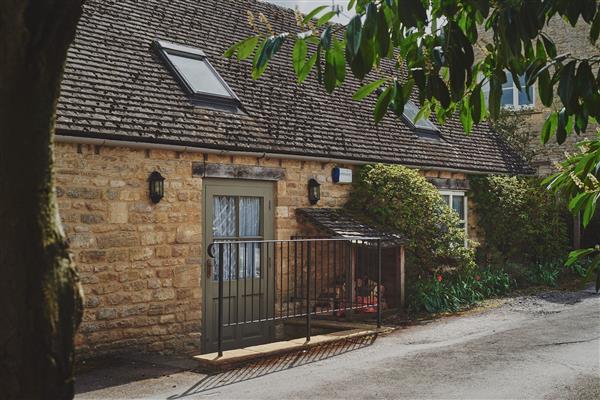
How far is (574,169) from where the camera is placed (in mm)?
3166

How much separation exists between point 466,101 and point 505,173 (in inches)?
537

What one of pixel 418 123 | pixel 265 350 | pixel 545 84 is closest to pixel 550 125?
pixel 545 84

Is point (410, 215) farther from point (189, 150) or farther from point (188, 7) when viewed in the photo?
point (188, 7)

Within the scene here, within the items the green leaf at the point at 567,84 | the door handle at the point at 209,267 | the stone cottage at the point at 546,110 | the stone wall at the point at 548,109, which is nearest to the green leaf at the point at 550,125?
the green leaf at the point at 567,84

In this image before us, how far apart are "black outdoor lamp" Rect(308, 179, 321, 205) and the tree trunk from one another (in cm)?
957

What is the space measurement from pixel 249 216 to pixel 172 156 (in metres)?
1.79

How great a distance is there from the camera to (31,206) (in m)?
2.14

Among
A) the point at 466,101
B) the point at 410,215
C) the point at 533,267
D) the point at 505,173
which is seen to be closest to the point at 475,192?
the point at 505,173

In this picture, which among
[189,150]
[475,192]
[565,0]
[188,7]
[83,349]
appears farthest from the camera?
[475,192]

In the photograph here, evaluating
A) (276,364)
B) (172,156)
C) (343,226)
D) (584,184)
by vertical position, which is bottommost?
(276,364)

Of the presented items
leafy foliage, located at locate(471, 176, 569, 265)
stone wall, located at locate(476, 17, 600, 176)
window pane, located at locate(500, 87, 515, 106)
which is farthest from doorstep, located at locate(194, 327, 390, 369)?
window pane, located at locate(500, 87, 515, 106)

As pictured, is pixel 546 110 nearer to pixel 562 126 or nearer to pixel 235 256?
pixel 235 256

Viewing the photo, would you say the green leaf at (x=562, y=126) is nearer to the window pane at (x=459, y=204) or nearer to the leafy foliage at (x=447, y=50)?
the leafy foliage at (x=447, y=50)

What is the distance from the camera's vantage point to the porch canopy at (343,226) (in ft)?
36.3
